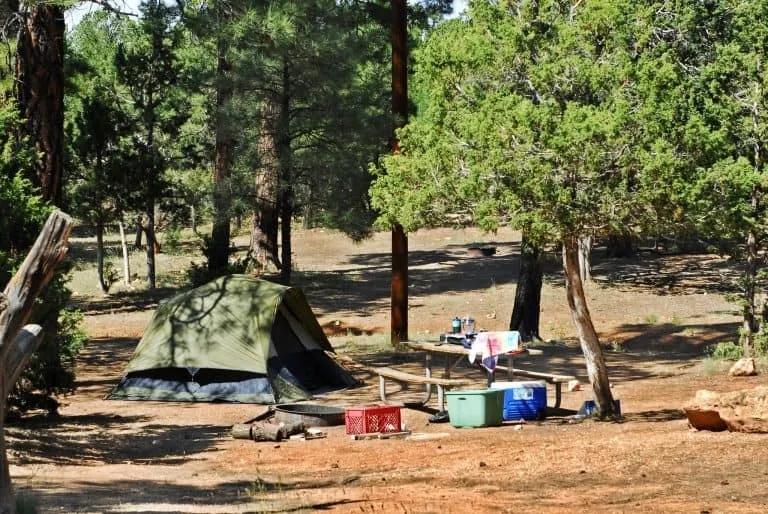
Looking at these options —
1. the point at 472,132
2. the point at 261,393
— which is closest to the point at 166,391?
the point at 261,393

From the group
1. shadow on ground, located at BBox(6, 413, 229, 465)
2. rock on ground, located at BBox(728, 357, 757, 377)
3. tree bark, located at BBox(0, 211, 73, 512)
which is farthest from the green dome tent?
tree bark, located at BBox(0, 211, 73, 512)

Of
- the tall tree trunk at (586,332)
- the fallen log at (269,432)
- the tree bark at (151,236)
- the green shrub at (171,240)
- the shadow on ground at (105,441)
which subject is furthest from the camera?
the green shrub at (171,240)

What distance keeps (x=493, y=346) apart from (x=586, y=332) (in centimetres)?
125

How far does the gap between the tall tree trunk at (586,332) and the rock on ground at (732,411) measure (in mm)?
1666

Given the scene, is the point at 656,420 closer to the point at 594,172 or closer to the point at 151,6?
the point at 594,172

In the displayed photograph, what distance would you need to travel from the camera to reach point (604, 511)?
28.0 feet

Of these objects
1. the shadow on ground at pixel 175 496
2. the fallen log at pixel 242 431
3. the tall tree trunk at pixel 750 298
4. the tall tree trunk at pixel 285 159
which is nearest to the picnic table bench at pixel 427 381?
Result: the fallen log at pixel 242 431

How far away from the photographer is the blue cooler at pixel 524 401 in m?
14.3

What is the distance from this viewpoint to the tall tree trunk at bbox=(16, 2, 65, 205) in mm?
15797

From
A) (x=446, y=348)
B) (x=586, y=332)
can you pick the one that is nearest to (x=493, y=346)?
(x=446, y=348)

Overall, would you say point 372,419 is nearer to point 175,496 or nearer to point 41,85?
point 175,496

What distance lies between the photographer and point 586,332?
13.5 metres

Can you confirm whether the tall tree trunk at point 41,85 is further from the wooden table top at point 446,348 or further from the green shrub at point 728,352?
the green shrub at point 728,352

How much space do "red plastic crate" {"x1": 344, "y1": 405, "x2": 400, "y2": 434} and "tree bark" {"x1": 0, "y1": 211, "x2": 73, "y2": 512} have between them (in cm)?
645
